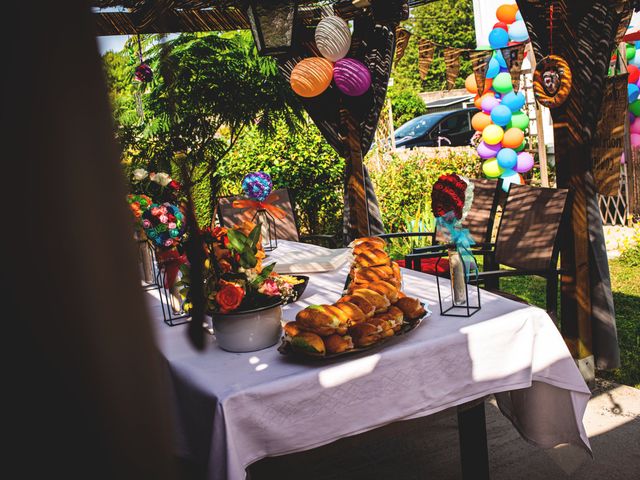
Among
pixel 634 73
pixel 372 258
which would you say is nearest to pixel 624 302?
pixel 634 73

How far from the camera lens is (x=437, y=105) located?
20.9m

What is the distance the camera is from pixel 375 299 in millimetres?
2023

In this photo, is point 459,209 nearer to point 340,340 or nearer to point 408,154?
point 340,340

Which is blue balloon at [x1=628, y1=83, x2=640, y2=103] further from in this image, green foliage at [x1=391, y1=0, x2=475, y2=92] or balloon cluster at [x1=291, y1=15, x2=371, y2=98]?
green foliage at [x1=391, y1=0, x2=475, y2=92]

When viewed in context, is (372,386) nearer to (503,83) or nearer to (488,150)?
(503,83)

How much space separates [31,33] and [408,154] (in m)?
9.15

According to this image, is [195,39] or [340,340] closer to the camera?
[340,340]

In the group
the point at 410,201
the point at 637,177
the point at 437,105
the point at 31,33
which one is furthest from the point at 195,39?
the point at 437,105

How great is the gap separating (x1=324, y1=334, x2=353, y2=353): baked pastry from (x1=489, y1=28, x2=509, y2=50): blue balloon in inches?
232

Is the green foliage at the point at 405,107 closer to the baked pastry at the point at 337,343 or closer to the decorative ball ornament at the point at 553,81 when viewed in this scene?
the decorative ball ornament at the point at 553,81

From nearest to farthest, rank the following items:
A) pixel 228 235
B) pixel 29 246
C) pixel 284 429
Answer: pixel 29 246, pixel 284 429, pixel 228 235

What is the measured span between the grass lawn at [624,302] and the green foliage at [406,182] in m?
2.00

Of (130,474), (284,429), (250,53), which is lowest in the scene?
(284,429)

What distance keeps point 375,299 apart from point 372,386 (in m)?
0.29
